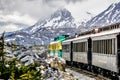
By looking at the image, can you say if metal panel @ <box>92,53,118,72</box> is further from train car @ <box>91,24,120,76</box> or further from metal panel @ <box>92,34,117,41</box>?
metal panel @ <box>92,34,117,41</box>

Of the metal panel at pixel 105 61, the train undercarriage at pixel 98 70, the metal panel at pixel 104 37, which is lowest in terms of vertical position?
the train undercarriage at pixel 98 70

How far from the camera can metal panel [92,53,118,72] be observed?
79.2ft

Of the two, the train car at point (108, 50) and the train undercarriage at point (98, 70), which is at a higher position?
the train car at point (108, 50)

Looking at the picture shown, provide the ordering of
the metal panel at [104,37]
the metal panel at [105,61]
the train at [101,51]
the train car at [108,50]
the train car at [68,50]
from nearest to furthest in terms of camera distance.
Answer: the train car at [108,50] < the train at [101,51] < the metal panel at [105,61] < the metal panel at [104,37] < the train car at [68,50]

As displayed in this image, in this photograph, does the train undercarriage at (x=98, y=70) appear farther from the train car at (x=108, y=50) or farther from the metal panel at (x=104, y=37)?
the metal panel at (x=104, y=37)

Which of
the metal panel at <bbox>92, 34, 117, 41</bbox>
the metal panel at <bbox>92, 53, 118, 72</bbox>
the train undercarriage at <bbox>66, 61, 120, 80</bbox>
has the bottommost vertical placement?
the train undercarriage at <bbox>66, 61, 120, 80</bbox>

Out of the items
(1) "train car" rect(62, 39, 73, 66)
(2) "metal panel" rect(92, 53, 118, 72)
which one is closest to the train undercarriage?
(2) "metal panel" rect(92, 53, 118, 72)

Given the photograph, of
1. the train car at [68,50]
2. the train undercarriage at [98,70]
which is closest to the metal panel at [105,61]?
the train undercarriage at [98,70]

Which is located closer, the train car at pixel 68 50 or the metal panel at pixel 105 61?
the metal panel at pixel 105 61

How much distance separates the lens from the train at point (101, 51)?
77.7 feet

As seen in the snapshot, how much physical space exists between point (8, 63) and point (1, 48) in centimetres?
62

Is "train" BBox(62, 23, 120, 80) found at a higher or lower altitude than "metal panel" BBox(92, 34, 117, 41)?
lower

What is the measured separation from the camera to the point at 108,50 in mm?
26156

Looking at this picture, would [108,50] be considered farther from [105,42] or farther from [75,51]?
[75,51]
